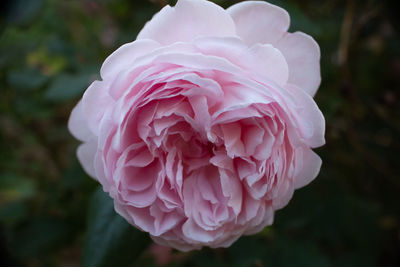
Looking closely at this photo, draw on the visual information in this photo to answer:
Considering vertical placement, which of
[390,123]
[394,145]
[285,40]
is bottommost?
[394,145]

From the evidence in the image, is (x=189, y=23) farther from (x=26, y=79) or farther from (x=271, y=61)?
(x=26, y=79)

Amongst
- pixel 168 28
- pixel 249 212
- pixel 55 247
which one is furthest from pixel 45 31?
pixel 249 212

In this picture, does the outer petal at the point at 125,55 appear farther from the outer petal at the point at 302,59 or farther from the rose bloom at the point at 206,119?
the outer petal at the point at 302,59

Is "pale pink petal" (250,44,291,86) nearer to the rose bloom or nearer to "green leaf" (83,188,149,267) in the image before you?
the rose bloom

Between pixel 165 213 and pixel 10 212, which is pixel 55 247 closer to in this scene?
pixel 10 212

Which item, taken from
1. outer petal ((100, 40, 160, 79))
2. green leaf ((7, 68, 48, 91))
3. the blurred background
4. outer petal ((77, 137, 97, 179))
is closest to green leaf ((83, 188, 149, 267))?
the blurred background

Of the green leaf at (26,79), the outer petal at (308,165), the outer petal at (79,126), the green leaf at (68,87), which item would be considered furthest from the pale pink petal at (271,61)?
the green leaf at (26,79)

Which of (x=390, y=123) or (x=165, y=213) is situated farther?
(x=390, y=123)

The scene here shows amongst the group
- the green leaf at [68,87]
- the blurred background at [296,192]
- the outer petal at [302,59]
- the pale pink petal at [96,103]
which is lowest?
the blurred background at [296,192]

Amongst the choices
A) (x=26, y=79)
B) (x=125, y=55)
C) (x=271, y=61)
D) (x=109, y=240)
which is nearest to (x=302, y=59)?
(x=271, y=61)

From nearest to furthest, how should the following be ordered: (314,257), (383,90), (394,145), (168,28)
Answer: (168,28)
(314,257)
(394,145)
(383,90)
